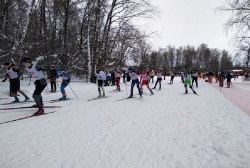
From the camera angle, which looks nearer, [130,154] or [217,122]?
[130,154]

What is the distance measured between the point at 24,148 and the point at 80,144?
1.04 metres

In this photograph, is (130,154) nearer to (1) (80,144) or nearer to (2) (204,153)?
(1) (80,144)

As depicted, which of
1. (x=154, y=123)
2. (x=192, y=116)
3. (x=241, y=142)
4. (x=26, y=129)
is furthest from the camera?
(x=192, y=116)

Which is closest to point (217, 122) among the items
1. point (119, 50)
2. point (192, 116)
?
point (192, 116)

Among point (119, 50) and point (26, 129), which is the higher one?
point (119, 50)

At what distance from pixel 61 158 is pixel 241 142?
3.72 m

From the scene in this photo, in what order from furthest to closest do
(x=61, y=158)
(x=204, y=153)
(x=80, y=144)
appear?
(x=80, y=144)
(x=204, y=153)
(x=61, y=158)

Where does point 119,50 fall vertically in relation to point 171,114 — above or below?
above

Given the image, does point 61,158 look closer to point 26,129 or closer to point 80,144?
point 80,144

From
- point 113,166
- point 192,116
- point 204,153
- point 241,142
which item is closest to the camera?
point 113,166

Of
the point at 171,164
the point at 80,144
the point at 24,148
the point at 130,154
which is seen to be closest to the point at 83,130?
the point at 80,144

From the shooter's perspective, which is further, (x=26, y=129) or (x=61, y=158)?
(x=26, y=129)

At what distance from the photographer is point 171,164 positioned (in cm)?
295

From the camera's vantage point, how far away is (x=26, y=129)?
177 inches
